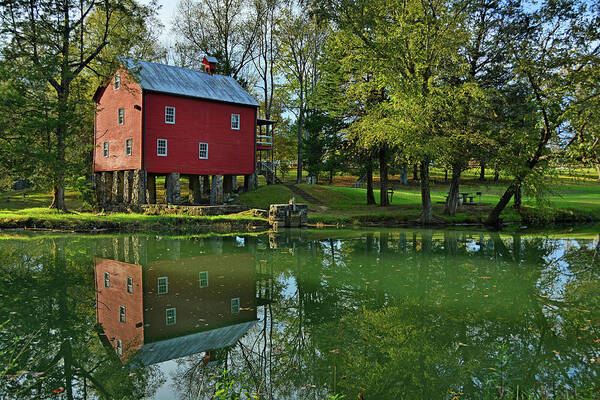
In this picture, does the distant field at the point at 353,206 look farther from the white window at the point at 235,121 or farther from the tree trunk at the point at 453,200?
the white window at the point at 235,121

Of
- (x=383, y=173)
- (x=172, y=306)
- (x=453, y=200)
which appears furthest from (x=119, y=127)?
(x=172, y=306)

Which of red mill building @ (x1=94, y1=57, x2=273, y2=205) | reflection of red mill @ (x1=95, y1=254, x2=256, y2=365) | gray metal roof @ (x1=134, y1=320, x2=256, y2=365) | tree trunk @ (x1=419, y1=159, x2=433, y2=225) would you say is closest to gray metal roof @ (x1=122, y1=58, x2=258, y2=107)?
red mill building @ (x1=94, y1=57, x2=273, y2=205)

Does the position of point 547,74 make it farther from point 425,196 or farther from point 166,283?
point 166,283

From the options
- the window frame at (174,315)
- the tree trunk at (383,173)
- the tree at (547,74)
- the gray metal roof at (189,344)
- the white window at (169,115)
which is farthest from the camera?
the tree trunk at (383,173)

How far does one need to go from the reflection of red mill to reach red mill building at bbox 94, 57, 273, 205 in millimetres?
16987

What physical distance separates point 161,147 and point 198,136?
2692 millimetres

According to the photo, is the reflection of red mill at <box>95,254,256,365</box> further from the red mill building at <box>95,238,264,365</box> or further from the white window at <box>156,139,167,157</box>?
the white window at <box>156,139,167,157</box>

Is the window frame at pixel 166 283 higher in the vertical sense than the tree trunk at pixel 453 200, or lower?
lower

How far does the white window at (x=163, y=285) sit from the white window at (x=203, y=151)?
20.3 meters

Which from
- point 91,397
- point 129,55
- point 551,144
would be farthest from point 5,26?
point 551,144

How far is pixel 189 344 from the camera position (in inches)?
254

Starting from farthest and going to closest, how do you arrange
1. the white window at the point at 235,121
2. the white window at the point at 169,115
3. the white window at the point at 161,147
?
the white window at the point at 235,121 < the white window at the point at 169,115 < the white window at the point at 161,147

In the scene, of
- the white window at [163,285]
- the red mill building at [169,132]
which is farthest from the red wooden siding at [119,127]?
the white window at [163,285]

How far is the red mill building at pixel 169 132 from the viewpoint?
91.5 feet
